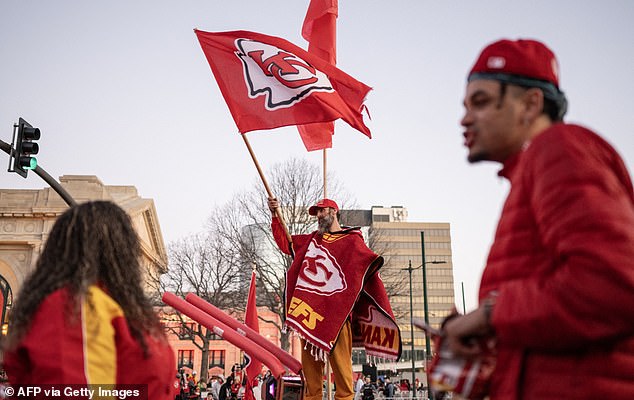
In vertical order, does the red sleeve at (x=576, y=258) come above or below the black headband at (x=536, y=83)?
below

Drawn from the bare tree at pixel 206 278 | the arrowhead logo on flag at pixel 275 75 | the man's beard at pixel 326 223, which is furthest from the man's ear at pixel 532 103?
the bare tree at pixel 206 278

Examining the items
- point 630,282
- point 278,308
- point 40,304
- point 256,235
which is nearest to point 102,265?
point 40,304

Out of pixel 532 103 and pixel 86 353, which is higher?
pixel 532 103

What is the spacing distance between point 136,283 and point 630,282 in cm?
199

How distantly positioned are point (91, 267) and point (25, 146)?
9655mm

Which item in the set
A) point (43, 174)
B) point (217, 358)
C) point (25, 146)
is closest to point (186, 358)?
point (217, 358)

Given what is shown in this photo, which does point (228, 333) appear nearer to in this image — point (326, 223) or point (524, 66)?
point (326, 223)

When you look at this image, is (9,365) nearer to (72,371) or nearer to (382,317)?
(72,371)

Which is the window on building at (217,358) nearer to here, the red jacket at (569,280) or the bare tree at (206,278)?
the bare tree at (206,278)

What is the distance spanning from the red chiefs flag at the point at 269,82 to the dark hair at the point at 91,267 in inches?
156

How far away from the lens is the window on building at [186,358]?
7567 cm

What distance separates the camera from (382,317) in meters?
6.12

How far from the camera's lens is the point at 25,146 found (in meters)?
10.7

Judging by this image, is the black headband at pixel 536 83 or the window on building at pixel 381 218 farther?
the window on building at pixel 381 218
